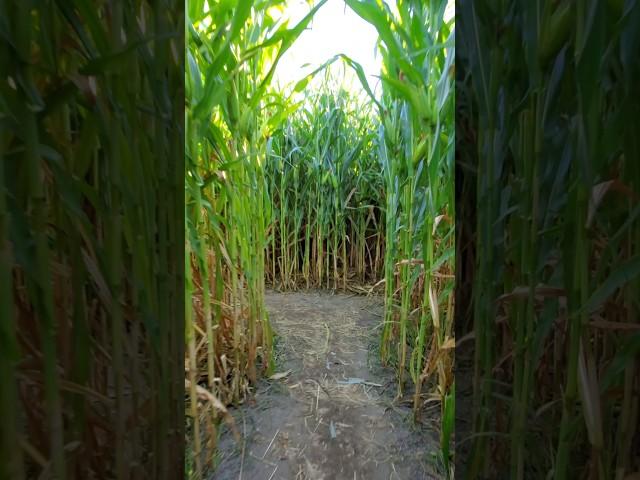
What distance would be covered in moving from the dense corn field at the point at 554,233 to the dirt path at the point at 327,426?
39 cm

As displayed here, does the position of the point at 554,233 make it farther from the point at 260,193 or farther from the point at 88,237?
the point at 260,193

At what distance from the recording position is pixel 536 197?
28cm

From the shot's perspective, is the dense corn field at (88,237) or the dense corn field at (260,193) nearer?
the dense corn field at (88,237)

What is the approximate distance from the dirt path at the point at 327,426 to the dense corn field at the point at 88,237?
0.42m

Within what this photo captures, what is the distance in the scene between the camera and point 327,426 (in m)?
0.84

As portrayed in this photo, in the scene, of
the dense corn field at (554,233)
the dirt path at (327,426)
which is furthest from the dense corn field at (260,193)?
the dense corn field at (554,233)

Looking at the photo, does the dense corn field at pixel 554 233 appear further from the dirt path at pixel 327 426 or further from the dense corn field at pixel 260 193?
the dirt path at pixel 327 426

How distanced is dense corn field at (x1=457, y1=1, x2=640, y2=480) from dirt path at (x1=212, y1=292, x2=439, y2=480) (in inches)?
15.2

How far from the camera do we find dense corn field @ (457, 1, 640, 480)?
24 centimetres

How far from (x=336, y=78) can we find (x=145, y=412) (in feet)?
7.77

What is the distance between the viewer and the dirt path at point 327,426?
27.2 inches

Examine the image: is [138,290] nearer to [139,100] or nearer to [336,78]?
[139,100]

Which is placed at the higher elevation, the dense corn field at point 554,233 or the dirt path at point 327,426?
the dense corn field at point 554,233

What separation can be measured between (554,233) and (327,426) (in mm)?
733
